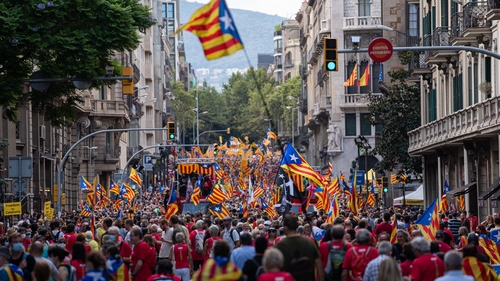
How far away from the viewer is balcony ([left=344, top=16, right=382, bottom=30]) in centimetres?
8125

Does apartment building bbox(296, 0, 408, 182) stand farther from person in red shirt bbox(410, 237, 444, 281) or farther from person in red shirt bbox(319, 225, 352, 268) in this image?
person in red shirt bbox(410, 237, 444, 281)

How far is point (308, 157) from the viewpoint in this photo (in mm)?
119500

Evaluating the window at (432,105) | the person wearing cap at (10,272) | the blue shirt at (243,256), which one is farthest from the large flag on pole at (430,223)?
the window at (432,105)

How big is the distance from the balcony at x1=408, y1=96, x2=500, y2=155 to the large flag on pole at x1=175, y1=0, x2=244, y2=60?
15933 millimetres

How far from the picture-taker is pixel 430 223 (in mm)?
19859

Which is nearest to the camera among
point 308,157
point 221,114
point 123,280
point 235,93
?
point 123,280

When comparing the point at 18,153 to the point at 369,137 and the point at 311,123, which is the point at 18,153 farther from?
the point at 311,123

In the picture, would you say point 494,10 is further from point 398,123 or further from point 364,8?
point 364,8

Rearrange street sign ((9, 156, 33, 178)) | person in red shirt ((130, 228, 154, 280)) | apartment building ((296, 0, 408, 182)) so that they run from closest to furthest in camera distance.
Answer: person in red shirt ((130, 228, 154, 280)), street sign ((9, 156, 33, 178)), apartment building ((296, 0, 408, 182))

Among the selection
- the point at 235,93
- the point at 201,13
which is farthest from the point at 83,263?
the point at 235,93

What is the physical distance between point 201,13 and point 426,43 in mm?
26725

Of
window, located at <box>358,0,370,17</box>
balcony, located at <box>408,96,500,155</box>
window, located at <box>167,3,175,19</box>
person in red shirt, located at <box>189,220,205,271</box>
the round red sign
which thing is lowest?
person in red shirt, located at <box>189,220,205,271</box>

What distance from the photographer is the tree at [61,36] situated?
2431cm

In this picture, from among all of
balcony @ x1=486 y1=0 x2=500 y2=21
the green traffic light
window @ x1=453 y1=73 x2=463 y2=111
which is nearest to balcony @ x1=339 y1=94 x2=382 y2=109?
window @ x1=453 y1=73 x2=463 y2=111
